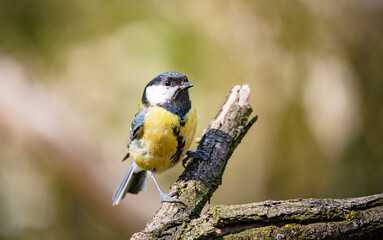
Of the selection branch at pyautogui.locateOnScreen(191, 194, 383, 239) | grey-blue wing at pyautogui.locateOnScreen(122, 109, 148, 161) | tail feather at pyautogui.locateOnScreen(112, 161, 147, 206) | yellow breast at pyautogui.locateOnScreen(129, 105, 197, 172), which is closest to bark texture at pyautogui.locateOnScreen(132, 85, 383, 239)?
branch at pyautogui.locateOnScreen(191, 194, 383, 239)

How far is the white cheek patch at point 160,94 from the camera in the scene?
257 centimetres

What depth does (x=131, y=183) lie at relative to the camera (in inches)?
119

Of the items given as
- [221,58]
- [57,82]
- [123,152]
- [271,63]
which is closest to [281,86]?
[271,63]

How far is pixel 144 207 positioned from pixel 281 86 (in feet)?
5.82

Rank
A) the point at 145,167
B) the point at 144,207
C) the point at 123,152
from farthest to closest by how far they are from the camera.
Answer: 1. the point at 123,152
2. the point at 144,207
3. the point at 145,167

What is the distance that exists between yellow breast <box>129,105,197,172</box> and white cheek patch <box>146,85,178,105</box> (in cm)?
6

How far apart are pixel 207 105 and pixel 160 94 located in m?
1.48

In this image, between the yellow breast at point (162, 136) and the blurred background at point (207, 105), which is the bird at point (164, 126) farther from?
the blurred background at point (207, 105)

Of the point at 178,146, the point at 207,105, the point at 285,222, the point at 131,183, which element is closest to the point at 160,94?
the point at 178,146

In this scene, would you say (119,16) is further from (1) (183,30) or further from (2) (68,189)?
(2) (68,189)

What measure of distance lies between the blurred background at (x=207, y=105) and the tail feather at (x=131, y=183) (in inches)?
32.2

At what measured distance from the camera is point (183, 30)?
4.08 m

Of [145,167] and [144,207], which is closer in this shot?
[145,167]

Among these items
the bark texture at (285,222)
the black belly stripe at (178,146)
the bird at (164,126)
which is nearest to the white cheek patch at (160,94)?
the bird at (164,126)
